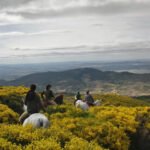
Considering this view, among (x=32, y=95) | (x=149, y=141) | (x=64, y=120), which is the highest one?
(x=32, y=95)

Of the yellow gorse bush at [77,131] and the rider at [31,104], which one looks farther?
the rider at [31,104]

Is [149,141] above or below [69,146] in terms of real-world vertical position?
below

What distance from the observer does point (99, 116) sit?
2980 cm

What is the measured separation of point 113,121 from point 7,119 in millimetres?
9106

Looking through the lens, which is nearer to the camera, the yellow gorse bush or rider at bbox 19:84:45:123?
the yellow gorse bush

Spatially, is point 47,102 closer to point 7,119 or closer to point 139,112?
point 7,119

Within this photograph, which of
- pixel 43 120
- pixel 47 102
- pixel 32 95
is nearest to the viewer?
pixel 43 120

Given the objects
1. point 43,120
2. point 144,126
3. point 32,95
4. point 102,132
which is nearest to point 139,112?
point 144,126

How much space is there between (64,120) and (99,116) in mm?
4296

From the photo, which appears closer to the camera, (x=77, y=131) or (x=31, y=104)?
(x=77, y=131)

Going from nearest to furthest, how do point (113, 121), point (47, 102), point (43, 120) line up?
point (43, 120), point (113, 121), point (47, 102)

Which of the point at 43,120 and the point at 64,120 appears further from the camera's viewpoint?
the point at 64,120

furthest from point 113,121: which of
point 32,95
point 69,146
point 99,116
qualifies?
point 69,146

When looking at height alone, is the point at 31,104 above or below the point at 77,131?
above
